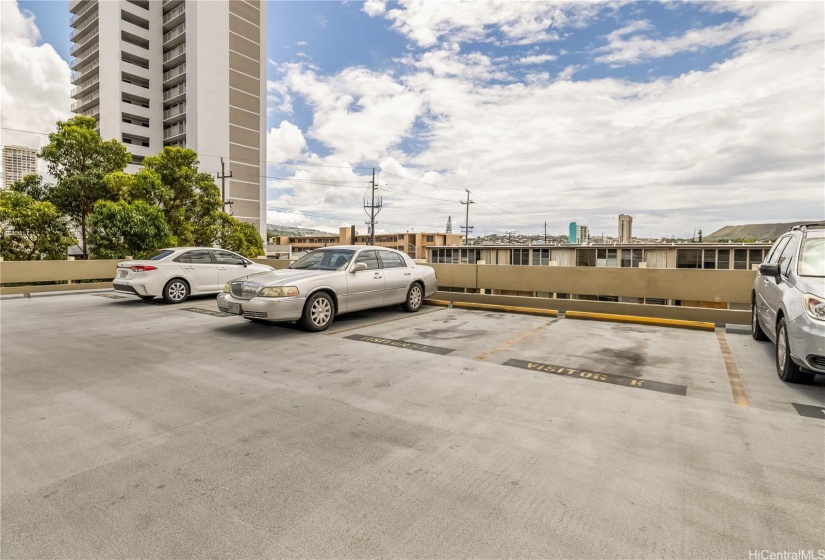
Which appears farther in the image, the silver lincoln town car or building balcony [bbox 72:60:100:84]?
building balcony [bbox 72:60:100:84]

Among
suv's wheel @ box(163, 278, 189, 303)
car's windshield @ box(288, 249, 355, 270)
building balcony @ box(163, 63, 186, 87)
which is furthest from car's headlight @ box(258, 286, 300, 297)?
building balcony @ box(163, 63, 186, 87)

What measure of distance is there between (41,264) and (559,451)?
58.8 ft

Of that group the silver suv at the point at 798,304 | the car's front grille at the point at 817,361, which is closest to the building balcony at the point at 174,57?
the silver suv at the point at 798,304

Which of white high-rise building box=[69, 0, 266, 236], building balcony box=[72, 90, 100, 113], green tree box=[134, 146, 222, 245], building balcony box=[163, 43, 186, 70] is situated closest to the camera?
green tree box=[134, 146, 222, 245]

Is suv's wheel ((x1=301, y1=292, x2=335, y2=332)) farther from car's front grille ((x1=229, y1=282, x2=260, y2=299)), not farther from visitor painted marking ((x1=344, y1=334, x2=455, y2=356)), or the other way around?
car's front grille ((x1=229, y1=282, x2=260, y2=299))

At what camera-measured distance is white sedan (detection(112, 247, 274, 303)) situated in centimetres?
1075

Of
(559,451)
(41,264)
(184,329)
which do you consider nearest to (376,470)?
(559,451)

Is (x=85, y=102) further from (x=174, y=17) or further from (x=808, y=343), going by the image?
(x=808, y=343)

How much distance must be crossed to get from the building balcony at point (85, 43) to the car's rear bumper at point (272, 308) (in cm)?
7272

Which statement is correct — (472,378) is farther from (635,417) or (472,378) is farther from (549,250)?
(549,250)

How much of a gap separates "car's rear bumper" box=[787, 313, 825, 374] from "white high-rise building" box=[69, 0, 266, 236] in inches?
2365

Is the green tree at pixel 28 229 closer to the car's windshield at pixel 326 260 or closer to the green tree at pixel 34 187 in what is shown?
the green tree at pixel 34 187

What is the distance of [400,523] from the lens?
2.25 meters

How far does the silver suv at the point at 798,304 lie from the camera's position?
418 cm
